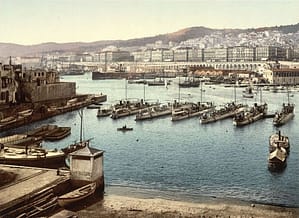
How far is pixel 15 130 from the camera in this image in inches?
568

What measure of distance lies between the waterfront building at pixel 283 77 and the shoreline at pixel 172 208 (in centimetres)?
3255

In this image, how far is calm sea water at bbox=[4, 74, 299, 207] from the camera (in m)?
7.66

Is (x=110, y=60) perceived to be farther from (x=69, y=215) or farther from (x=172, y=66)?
(x=69, y=215)

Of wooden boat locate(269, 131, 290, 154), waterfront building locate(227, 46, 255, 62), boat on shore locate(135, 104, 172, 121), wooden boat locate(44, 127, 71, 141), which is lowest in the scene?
wooden boat locate(44, 127, 71, 141)

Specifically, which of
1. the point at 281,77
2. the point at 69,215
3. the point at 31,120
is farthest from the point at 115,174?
the point at 281,77

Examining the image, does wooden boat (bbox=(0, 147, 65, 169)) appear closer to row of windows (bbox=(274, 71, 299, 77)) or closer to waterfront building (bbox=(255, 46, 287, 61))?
row of windows (bbox=(274, 71, 299, 77))

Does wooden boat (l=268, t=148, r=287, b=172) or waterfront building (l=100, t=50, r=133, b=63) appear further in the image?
waterfront building (l=100, t=50, r=133, b=63)

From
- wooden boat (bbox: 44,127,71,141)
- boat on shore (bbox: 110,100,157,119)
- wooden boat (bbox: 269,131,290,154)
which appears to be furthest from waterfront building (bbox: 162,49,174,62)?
wooden boat (bbox: 269,131,290,154)

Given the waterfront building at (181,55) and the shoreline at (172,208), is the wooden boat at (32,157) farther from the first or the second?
the waterfront building at (181,55)

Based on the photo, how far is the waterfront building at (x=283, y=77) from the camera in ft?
125

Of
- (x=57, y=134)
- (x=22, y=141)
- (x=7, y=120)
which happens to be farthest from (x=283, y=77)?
(x=22, y=141)

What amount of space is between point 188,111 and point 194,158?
8.12m

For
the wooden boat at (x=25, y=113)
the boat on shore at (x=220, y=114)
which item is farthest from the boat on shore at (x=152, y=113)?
the wooden boat at (x=25, y=113)

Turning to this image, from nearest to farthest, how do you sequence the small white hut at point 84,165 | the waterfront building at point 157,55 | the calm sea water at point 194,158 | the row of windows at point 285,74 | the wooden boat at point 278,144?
the small white hut at point 84,165 < the calm sea water at point 194,158 < the wooden boat at point 278,144 < the row of windows at point 285,74 < the waterfront building at point 157,55
